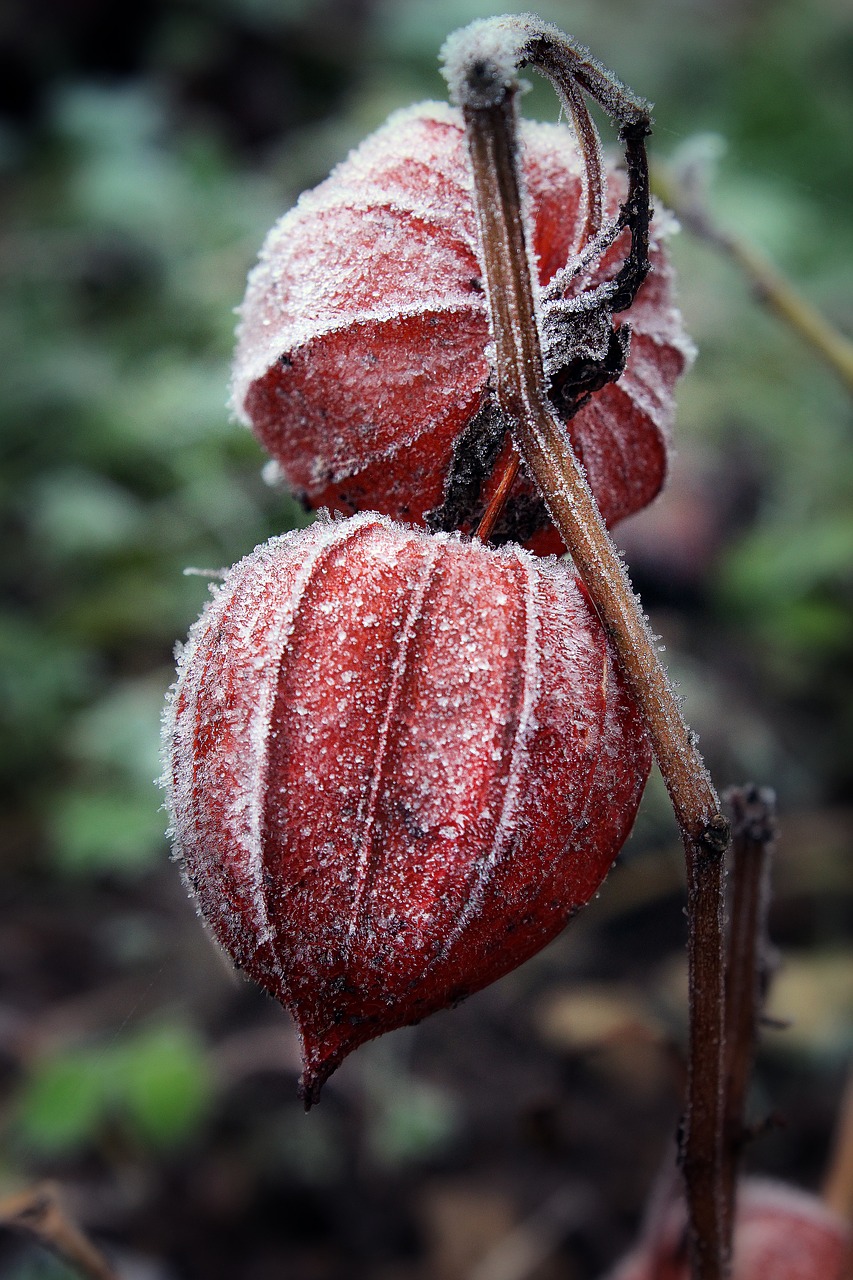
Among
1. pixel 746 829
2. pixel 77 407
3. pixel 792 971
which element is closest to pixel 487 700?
pixel 746 829

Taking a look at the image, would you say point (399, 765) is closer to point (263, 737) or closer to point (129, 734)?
point (263, 737)

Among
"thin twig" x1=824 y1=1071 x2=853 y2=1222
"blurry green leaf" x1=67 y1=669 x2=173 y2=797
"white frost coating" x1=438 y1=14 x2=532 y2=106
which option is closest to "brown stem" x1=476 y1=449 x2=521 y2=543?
"white frost coating" x1=438 y1=14 x2=532 y2=106

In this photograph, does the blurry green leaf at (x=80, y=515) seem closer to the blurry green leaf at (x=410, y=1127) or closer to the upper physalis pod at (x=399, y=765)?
the blurry green leaf at (x=410, y=1127)

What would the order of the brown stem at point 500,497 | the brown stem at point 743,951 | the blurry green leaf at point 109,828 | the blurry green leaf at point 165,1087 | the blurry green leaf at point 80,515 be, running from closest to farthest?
the brown stem at point 500,497, the brown stem at point 743,951, the blurry green leaf at point 165,1087, the blurry green leaf at point 109,828, the blurry green leaf at point 80,515

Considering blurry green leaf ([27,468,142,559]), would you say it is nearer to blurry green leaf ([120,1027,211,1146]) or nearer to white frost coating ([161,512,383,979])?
blurry green leaf ([120,1027,211,1146])

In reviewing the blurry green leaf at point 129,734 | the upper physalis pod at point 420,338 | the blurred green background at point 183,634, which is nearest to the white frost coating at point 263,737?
the upper physalis pod at point 420,338

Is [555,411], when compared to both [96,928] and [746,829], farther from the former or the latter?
[96,928]

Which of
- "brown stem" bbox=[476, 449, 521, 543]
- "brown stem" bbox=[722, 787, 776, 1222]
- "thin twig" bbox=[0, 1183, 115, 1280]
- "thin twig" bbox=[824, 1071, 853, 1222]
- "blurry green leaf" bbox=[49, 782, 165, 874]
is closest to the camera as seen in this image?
"brown stem" bbox=[476, 449, 521, 543]
